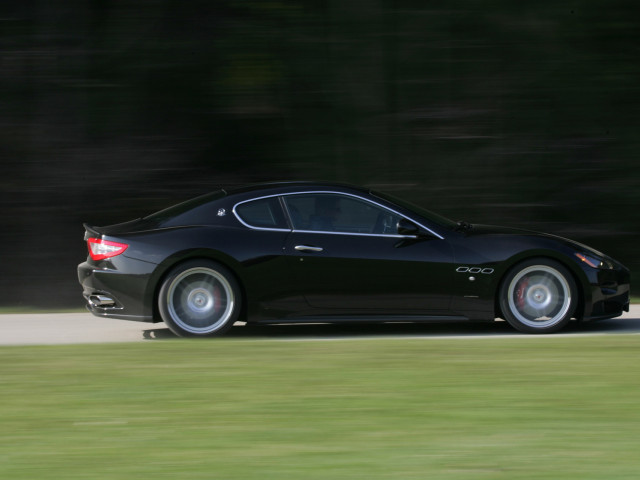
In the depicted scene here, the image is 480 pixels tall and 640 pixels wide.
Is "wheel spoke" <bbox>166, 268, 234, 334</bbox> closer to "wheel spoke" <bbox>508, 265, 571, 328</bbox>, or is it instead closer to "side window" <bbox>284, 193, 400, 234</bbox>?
"side window" <bbox>284, 193, 400, 234</bbox>

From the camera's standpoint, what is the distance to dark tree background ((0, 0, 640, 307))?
12.1 meters

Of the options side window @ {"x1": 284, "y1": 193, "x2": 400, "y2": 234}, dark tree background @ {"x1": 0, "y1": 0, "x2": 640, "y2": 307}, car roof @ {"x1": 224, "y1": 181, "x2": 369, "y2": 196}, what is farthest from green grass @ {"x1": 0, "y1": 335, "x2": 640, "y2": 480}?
dark tree background @ {"x1": 0, "y1": 0, "x2": 640, "y2": 307}

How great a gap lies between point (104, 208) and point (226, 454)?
8.35m

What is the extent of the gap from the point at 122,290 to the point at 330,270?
170 centimetres

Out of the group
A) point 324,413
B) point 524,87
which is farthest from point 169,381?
point 524,87

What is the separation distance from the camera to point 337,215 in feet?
25.7

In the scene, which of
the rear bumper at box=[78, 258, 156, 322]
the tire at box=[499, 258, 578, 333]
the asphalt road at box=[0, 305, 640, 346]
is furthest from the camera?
the asphalt road at box=[0, 305, 640, 346]

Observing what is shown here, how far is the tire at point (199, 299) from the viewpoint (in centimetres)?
762

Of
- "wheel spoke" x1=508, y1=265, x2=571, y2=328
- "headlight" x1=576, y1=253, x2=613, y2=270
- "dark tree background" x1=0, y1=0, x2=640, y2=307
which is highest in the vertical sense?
"dark tree background" x1=0, y1=0, x2=640, y2=307

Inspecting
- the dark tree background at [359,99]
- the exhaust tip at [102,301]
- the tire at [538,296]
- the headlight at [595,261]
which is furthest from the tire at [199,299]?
the dark tree background at [359,99]

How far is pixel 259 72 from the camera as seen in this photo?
484 inches

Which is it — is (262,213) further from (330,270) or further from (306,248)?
(330,270)

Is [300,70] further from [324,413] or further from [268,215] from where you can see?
[324,413]

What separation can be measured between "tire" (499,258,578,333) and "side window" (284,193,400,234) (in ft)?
3.58
